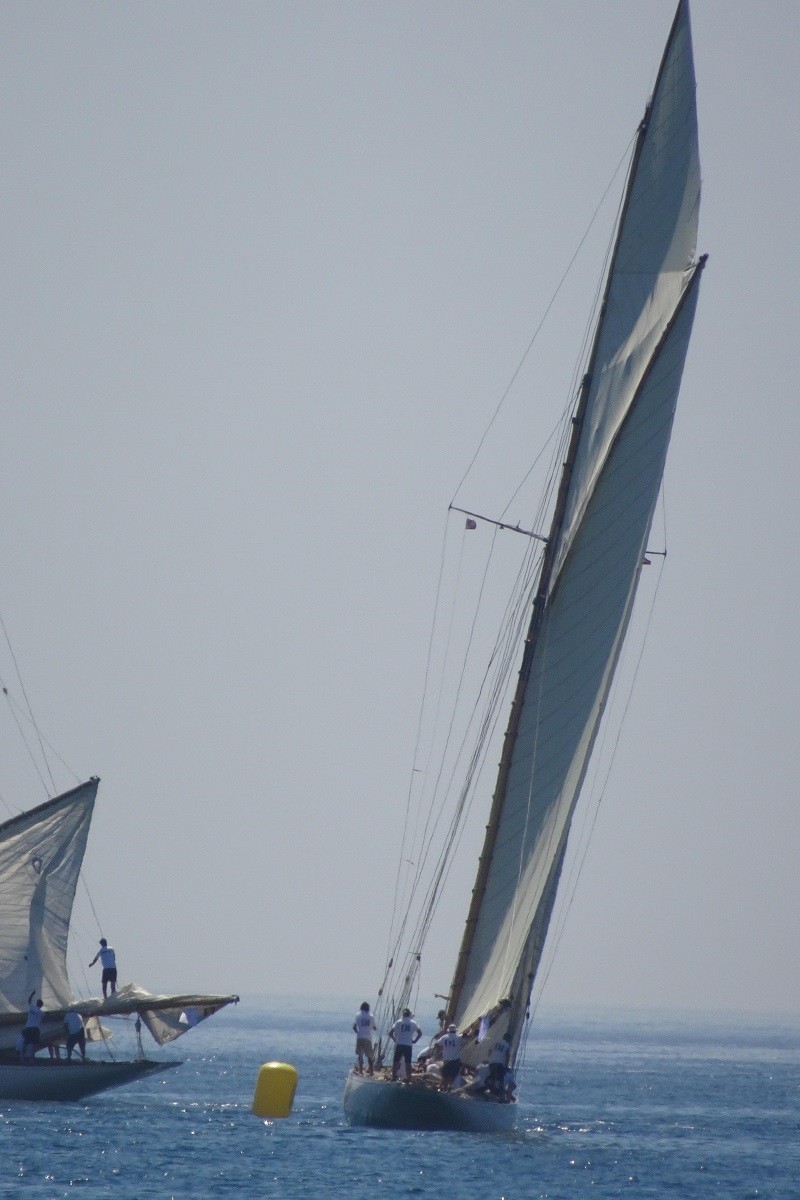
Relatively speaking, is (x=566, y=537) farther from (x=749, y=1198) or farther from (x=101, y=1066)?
(x=101, y=1066)

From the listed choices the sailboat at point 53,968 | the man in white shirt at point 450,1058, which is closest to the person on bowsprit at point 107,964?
the sailboat at point 53,968

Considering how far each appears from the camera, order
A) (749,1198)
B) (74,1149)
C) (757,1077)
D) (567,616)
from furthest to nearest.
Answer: (757,1077) → (567,616) → (74,1149) → (749,1198)

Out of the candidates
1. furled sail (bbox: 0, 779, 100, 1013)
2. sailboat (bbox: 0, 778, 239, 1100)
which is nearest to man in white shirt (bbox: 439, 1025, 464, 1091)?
sailboat (bbox: 0, 778, 239, 1100)

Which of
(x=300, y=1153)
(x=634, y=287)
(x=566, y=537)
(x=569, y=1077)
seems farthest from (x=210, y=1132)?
(x=569, y=1077)

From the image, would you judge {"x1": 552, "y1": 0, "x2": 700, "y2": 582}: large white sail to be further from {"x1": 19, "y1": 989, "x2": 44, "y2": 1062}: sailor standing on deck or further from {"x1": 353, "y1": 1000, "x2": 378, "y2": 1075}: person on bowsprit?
{"x1": 19, "y1": 989, "x2": 44, "y2": 1062}: sailor standing on deck

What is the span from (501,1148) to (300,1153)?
433cm

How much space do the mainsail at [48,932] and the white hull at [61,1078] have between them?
150 cm

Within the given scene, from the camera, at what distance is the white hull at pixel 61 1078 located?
51.7m

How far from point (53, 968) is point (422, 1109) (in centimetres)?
1753

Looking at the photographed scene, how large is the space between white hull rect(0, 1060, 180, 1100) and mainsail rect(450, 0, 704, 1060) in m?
12.3

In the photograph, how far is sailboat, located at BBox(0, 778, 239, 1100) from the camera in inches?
2084

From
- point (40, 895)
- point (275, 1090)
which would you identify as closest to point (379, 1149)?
point (275, 1090)

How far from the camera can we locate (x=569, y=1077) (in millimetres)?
85188

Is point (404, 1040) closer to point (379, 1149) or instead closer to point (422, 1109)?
point (422, 1109)
